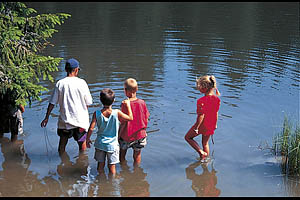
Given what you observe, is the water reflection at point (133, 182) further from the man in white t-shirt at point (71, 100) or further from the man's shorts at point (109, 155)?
the man in white t-shirt at point (71, 100)

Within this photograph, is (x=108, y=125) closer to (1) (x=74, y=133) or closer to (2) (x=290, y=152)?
(1) (x=74, y=133)

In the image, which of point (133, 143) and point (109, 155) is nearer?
point (109, 155)

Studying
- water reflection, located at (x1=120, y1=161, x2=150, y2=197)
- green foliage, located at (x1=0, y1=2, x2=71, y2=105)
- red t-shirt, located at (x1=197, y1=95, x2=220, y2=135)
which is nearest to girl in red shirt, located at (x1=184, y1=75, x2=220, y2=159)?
red t-shirt, located at (x1=197, y1=95, x2=220, y2=135)

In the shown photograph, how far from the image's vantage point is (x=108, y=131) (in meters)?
6.74

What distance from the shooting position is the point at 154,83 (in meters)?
13.0

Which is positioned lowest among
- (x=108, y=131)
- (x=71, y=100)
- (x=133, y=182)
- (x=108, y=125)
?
(x=133, y=182)

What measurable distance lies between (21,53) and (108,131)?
8.85 ft

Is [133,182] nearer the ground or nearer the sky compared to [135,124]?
nearer the ground

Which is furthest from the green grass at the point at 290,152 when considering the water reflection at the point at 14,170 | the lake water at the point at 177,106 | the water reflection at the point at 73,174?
the water reflection at the point at 14,170

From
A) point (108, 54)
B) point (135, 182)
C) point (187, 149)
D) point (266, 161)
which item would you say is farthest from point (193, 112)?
point (108, 54)

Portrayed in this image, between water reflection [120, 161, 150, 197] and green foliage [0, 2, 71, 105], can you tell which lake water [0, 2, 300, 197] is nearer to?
water reflection [120, 161, 150, 197]

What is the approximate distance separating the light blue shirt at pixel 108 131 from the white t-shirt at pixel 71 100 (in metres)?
0.80

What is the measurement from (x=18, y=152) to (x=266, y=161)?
470 cm

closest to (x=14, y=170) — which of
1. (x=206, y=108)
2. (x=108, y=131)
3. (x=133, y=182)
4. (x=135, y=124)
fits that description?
(x=108, y=131)
